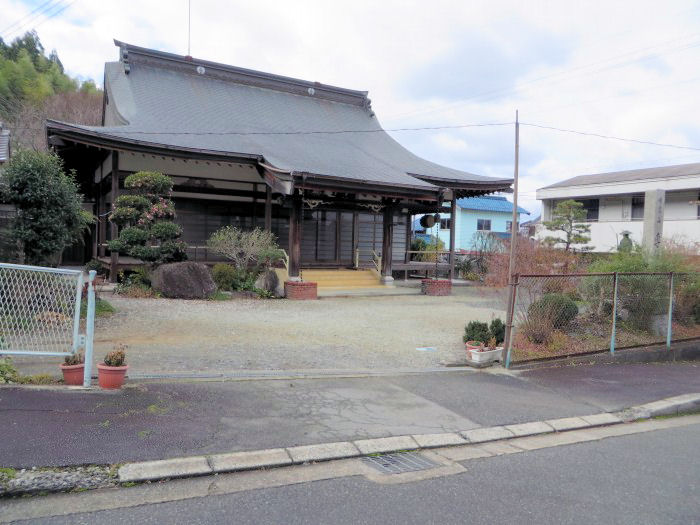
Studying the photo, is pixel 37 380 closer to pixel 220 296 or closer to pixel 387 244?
pixel 220 296

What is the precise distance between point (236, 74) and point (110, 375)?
57.5ft

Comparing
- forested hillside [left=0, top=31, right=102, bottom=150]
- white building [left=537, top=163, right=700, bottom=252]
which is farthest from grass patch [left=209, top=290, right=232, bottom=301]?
forested hillside [left=0, top=31, right=102, bottom=150]

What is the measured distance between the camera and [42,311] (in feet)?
18.4

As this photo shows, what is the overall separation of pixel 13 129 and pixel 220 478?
32.9 meters

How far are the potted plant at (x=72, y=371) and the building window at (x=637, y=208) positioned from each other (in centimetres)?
2628

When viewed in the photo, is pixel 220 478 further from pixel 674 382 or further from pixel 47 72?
pixel 47 72

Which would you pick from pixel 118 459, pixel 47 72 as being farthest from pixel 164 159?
pixel 47 72

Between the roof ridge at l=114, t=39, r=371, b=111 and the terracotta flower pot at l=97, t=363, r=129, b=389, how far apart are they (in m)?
15.8

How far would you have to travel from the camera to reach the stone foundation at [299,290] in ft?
45.5

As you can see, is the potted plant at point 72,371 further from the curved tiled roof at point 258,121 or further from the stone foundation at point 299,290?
the curved tiled roof at point 258,121

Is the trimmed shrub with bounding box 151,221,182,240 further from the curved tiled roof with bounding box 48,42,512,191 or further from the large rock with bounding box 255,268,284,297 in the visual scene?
the large rock with bounding box 255,268,284,297

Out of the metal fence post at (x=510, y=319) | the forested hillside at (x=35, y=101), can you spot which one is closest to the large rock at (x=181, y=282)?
the metal fence post at (x=510, y=319)

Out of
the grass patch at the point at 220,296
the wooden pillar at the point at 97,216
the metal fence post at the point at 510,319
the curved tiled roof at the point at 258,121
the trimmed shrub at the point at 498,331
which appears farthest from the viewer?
the wooden pillar at the point at 97,216

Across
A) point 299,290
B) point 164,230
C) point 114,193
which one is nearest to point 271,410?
point 164,230
